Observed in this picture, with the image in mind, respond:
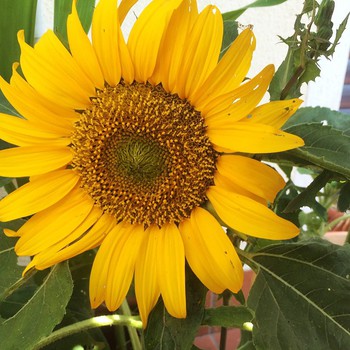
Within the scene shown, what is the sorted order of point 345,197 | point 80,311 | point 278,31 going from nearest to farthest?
point 345,197
point 80,311
point 278,31

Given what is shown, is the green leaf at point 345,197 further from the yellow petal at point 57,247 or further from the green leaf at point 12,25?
the green leaf at point 12,25

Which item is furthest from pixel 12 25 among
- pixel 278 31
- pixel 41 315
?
pixel 278 31

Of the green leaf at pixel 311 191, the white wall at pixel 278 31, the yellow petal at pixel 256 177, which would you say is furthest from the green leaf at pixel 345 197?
the white wall at pixel 278 31

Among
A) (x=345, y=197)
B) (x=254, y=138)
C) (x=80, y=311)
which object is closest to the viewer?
(x=254, y=138)

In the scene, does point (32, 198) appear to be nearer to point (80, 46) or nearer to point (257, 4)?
point (80, 46)

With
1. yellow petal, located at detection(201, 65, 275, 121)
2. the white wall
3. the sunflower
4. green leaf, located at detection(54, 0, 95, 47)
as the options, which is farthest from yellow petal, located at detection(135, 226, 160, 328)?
the white wall
